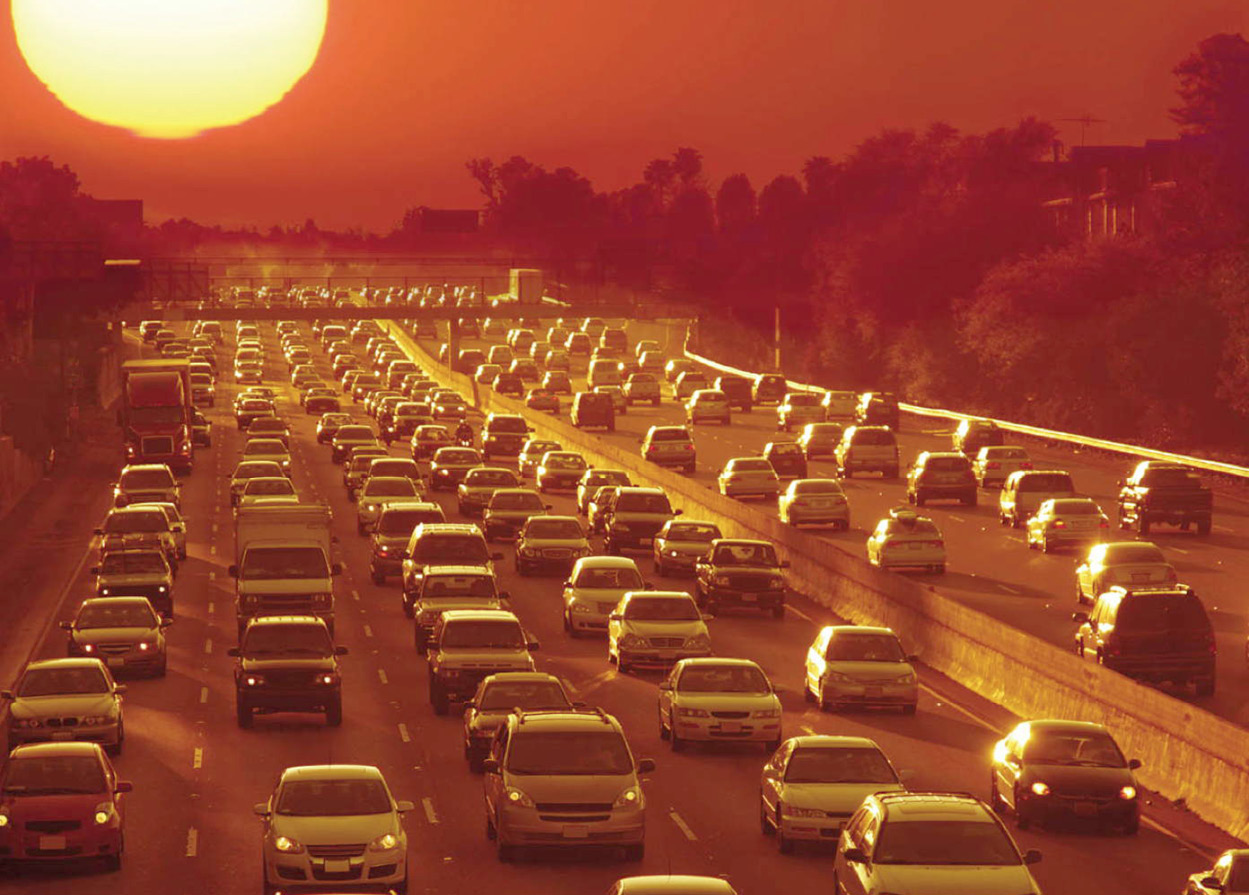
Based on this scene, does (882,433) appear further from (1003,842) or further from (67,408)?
(1003,842)

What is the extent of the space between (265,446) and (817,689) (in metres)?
49.2

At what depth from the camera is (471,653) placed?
37812 millimetres

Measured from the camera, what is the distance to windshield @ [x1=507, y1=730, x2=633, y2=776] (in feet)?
85.7

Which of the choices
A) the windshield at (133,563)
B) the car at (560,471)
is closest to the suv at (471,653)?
the windshield at (133,563)

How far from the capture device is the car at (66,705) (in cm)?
3344

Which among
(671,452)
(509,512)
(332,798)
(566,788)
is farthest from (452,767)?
(671,452)

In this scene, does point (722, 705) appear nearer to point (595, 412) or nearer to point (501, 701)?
point (501, 701)

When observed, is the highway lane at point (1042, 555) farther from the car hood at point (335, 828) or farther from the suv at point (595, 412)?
the car hood at point (335, 828)

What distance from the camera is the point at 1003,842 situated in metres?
21.1

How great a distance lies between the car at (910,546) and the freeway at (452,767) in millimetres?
2930

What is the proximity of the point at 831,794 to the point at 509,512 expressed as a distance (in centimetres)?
3802

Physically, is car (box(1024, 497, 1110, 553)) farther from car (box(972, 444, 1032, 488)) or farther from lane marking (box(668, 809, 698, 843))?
lane marking (box(668, 809, 698, 843))

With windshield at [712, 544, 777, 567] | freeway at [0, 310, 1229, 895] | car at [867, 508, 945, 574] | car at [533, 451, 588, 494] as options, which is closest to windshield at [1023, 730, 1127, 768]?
freeway at [0, 310, 1229, 895]

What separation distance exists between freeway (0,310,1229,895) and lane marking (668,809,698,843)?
2.4 inches
